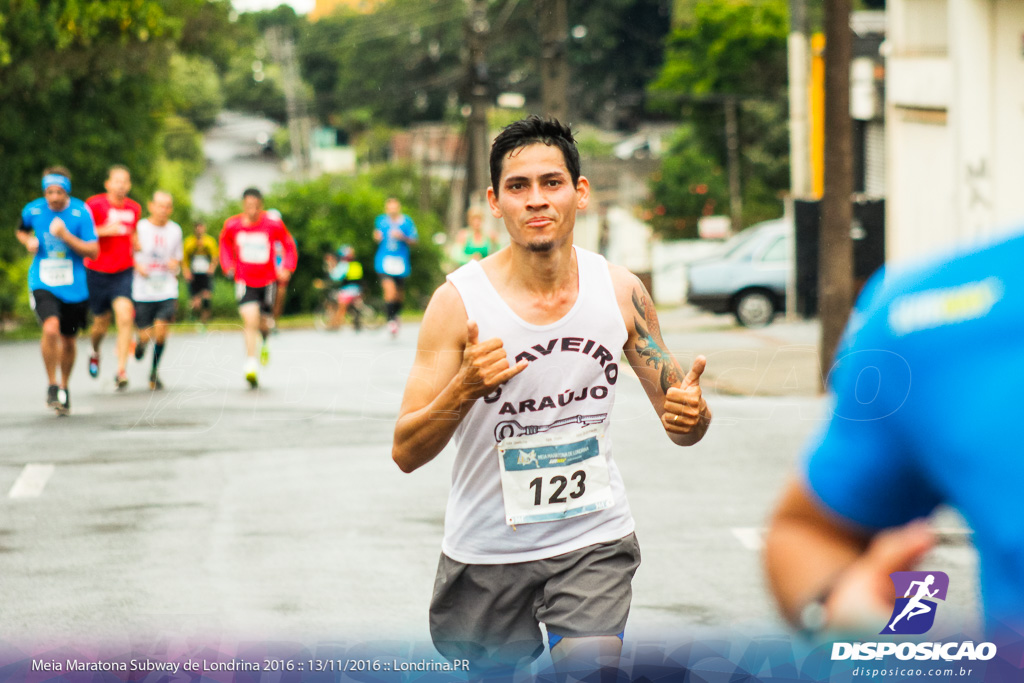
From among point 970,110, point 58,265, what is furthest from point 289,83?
point 58,265

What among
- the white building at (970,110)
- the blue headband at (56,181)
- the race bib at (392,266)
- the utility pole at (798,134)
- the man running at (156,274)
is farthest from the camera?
the utility pole at (798,134)

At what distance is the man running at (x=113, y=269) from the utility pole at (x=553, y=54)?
969 centimetres

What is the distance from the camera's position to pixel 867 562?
1256 millimetres

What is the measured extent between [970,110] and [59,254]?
971 cm

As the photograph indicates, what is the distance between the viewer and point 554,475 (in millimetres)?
3393

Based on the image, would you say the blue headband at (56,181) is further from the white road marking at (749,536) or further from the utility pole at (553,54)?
the utility pole at (553,54)

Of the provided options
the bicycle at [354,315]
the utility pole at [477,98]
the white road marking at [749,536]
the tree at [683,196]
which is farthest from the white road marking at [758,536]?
the tree at [683,196]

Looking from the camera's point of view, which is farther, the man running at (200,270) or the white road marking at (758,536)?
the man running at (200,270)

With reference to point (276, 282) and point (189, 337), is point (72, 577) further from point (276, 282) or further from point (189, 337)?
point (189, 337)

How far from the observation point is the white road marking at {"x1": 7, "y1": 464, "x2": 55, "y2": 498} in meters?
8.01

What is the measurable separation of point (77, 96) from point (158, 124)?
270 centimetres

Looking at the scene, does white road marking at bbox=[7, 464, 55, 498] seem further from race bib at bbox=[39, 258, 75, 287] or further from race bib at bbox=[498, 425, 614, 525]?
race bib at bbox=[498, 425, 614, 525]

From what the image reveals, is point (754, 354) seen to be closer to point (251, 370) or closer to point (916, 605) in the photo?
point (251, 370)

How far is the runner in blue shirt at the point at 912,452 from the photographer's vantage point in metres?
1.24
